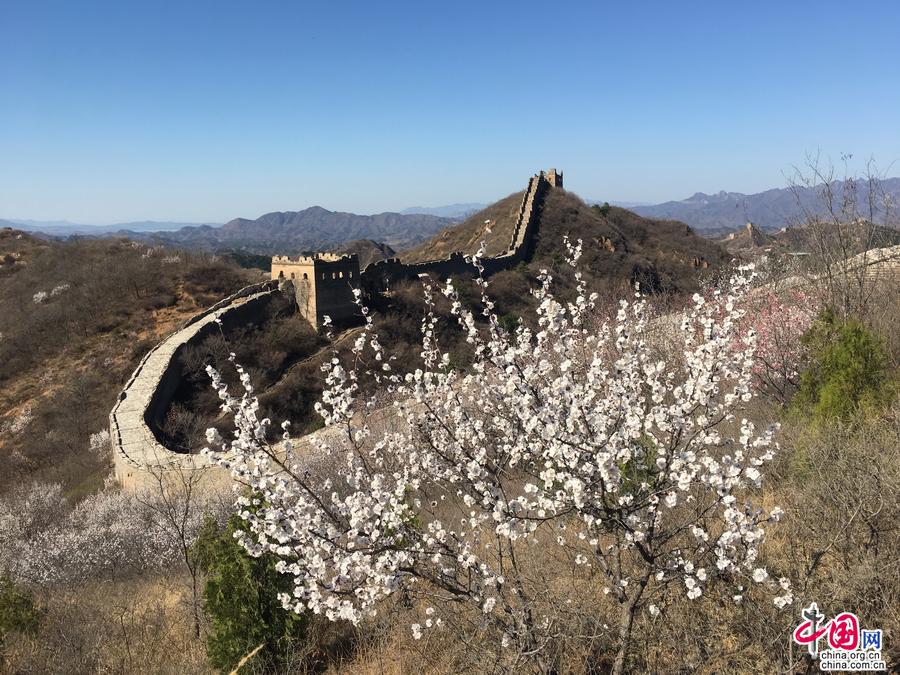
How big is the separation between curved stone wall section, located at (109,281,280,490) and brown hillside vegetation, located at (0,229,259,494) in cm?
198

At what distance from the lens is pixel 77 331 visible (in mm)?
32062

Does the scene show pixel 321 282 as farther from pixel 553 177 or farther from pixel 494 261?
pixel 553 177

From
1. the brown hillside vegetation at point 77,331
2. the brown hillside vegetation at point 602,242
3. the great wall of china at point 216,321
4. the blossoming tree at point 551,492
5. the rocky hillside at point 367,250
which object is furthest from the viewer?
the rocky hillside at point 367,250

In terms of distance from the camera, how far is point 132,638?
6883 mm

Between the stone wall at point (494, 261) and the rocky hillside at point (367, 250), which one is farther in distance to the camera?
the rocky hillside at point (367, 250)

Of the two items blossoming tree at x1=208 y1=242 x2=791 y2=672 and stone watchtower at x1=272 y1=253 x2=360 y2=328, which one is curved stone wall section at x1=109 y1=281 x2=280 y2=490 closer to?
stone watchtower at x1=272 y1=253 x2=360 y2=328

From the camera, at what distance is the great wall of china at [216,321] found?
17.1 meters

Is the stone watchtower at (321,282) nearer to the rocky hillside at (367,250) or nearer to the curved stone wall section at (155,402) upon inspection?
the curved stone wall section at (155,402)

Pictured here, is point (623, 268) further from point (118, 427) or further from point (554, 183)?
point (118, 427)

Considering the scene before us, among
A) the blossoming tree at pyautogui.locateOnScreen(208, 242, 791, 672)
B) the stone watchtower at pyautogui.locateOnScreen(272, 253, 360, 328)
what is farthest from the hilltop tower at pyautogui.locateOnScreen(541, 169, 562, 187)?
the blossoming tree at pyautogui.locateOnScreen(208, 242, 791, 672)

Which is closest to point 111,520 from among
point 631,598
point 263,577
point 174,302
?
point 263,577

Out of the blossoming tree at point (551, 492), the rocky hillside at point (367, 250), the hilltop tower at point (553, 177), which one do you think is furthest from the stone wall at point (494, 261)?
the rocky hillside at point (367, 250)

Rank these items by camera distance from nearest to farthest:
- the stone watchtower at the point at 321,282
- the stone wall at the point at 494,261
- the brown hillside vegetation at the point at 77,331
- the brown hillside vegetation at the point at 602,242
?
the brown hillside vegetation at the point at 77,331
the stone watchtower at the point at 321,282
the stone wall at the point at 494,261
the brown hillside vegetation at the point at 602,242

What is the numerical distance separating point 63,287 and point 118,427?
22840 millimetres
